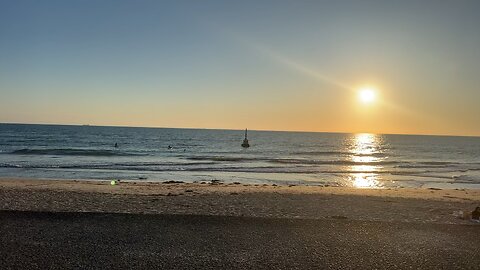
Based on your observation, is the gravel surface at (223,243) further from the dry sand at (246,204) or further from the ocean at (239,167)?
the ocean at (239,167)

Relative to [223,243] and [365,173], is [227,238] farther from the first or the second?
[365,173]

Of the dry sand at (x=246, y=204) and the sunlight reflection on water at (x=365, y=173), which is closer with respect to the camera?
the dry sand at (x=246, y=204)

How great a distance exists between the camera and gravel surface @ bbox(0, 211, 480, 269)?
8.26 m

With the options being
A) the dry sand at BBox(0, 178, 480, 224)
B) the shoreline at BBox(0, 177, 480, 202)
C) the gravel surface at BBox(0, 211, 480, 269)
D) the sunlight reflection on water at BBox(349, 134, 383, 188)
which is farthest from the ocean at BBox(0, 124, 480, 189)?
the gravel surface at BBox(0, 211, 480, 269)

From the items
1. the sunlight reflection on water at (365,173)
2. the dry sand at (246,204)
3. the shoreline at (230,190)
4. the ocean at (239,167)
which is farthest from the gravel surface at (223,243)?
the sunlight reflection on water at (365,173)

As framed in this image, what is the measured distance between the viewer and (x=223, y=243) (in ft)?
31.6

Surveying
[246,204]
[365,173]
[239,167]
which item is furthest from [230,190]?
[365,173]

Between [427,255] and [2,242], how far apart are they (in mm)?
8970

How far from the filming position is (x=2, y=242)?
30.5ft

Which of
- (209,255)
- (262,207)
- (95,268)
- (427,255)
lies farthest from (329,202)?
(95,268)

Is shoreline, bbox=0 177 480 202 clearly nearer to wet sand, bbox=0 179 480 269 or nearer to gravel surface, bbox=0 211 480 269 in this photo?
wet sand, bbox=0 179 480 269

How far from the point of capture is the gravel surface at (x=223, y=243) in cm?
826

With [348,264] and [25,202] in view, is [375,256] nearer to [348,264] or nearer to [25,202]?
[348,264]

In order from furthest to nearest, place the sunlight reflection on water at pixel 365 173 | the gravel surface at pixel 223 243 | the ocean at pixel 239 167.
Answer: the ocean at pixel 239 167, the sunlight reflection on water at pixel 365 173, the gravel surface at pixel 223 243
